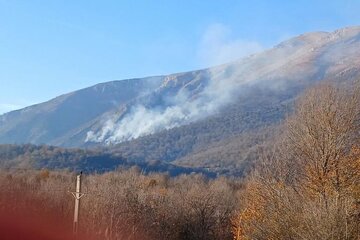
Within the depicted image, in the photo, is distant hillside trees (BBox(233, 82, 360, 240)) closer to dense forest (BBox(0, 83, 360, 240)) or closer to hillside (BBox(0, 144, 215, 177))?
dense forest (BBox(0, 83, 360, 240))

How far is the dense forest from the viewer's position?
20469 millimetres

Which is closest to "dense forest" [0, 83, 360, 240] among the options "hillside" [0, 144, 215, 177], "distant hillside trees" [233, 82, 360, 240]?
"distant hillside trees" [233, 82, 360, 240]

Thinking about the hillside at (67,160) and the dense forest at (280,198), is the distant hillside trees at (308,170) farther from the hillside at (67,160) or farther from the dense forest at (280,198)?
the hillside at (67,160)

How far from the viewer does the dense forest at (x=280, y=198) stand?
20.5 meters

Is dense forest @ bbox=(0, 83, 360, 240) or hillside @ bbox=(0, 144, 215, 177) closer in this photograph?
dense forest @ bbox=(0, 83, 360, 240)

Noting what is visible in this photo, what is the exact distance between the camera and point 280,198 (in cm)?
2170

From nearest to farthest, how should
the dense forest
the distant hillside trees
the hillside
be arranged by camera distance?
the dense forest < the distant hillside trees < the hillside

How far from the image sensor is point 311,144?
28.6m

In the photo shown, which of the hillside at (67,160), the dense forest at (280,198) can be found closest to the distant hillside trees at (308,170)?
the dense forest at (280,198)

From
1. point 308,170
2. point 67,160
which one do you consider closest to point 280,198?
point 308,170

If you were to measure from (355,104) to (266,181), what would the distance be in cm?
815

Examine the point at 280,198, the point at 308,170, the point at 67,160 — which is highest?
the point at 308,170

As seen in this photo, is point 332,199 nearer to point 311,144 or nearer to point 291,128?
point 311,144

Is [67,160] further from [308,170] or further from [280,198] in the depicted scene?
[280,198]
